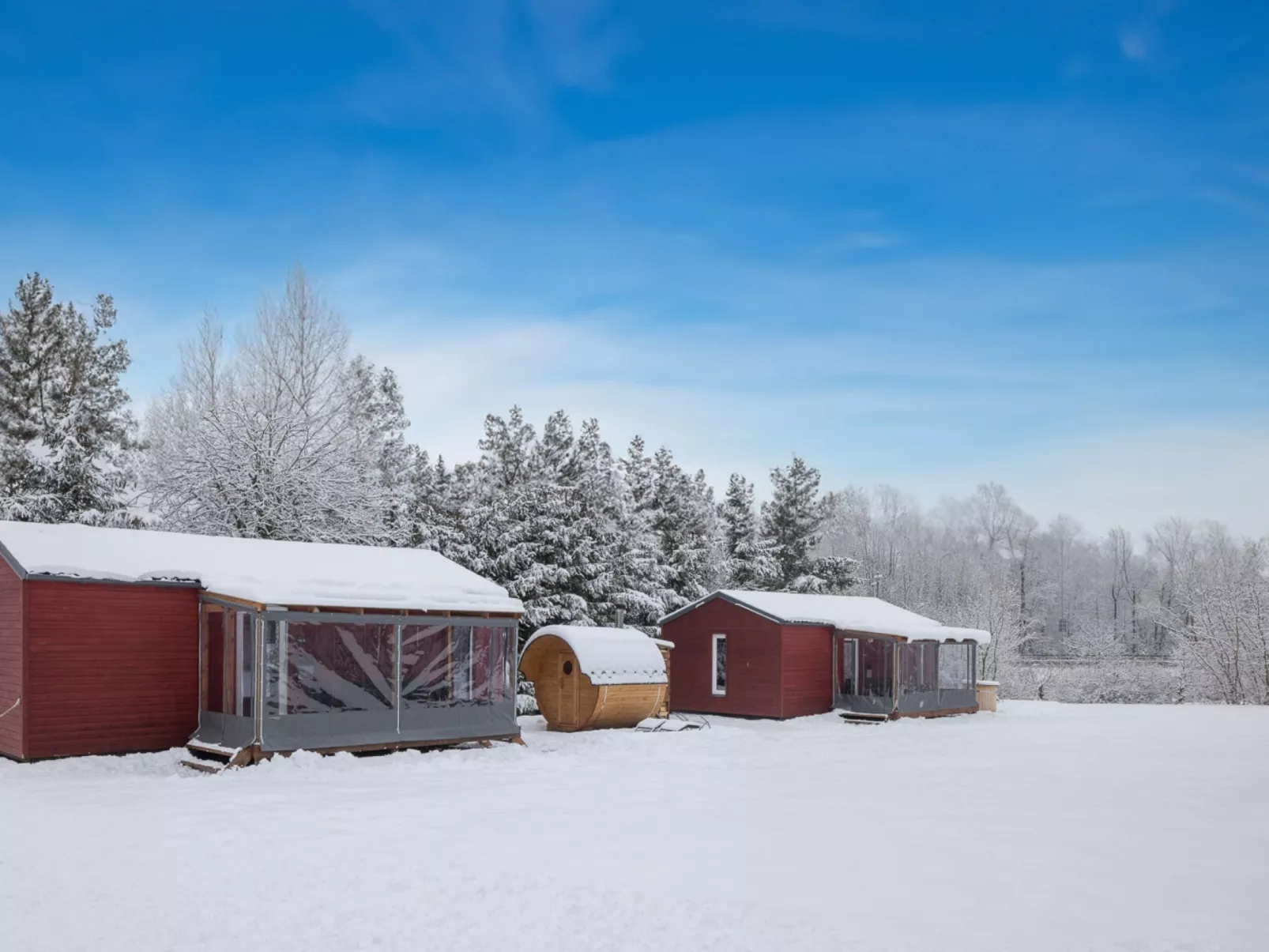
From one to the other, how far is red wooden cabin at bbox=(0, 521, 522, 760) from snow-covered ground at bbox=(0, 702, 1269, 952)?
0.69 meters

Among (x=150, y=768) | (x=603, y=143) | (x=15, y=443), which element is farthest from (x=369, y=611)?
(x=15, y=443)

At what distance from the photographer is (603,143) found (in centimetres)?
2092

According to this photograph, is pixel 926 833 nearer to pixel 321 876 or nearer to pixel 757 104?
pixel 321 876

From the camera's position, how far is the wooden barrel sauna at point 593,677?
20.2 m

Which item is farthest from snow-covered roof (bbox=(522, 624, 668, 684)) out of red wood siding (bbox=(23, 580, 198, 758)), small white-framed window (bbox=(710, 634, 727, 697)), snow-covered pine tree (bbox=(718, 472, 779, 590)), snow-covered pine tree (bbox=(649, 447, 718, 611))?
snow-covered pine tree (bbox=(718, 472, 779, 590))

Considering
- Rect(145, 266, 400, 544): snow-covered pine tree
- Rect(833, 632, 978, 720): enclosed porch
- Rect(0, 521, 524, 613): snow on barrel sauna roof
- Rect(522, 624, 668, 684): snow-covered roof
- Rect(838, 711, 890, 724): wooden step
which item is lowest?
Rect(838, 711, 890, 724): wooden step

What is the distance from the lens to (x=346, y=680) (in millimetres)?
16031

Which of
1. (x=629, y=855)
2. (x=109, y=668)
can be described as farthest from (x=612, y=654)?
(x=629, y=855)

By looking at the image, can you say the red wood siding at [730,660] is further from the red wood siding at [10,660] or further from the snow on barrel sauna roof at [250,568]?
the red wood siding at [10,660]

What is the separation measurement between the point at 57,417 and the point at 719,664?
738 inches

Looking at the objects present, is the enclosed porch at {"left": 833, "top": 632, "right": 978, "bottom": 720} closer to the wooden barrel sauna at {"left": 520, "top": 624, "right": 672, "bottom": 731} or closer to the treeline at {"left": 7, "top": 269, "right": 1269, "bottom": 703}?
the wooden barrel sauna at {"left": 520, "top": 624, "right": 672, "bottom": 731}

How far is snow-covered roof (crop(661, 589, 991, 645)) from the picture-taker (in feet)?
81.1

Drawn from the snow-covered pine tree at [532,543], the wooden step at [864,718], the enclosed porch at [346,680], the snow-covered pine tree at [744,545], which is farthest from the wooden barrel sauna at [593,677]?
the snow-covered pine tree at [744,545]

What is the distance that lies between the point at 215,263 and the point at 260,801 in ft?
Result: 43.4
